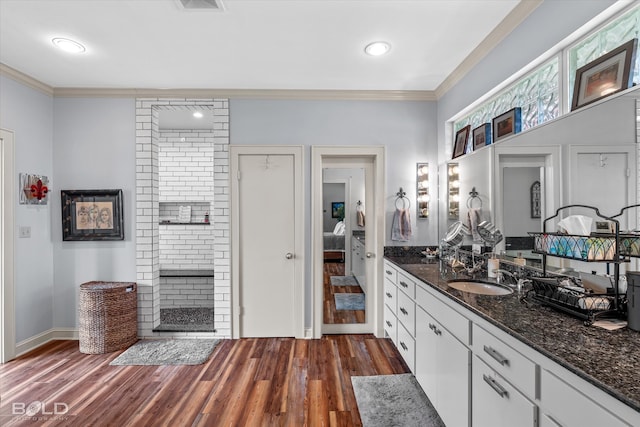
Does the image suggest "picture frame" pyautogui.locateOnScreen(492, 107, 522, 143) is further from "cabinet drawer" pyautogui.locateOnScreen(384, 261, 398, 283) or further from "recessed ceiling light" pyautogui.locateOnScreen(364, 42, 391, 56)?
"cabinet drawer" pyautogui.locateOnScreen(384, 261, 398, 283)

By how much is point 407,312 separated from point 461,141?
5.52 feet

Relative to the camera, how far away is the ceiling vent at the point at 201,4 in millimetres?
1891

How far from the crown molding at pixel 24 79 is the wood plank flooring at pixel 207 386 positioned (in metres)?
2.65

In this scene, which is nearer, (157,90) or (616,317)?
(616,317)

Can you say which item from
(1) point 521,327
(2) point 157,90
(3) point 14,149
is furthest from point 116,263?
(1) point 521,327

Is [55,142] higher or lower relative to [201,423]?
higher

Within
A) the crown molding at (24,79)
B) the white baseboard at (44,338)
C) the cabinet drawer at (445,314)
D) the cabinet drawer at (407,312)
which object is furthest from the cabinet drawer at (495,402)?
the crown molding at (24,79)

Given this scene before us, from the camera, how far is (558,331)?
1.14 metres

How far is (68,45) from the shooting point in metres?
2.39

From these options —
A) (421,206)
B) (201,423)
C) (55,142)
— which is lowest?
(201,423)

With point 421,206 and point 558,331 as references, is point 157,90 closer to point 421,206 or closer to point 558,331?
point 421,206

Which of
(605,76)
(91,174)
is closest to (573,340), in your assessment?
(605,76)

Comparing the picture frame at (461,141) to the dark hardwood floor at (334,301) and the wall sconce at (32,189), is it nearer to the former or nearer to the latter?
the dark hardwood floor at (334,301)

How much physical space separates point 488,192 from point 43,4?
10.9 ft
